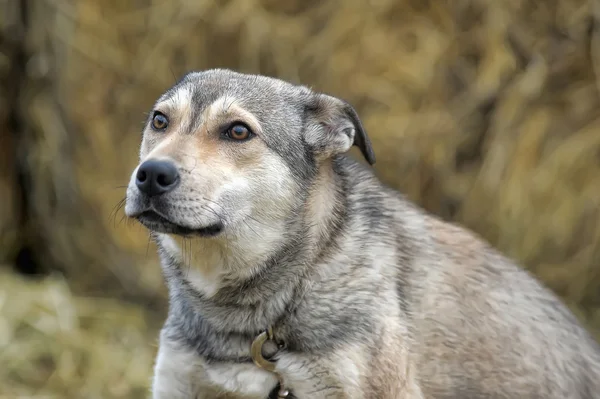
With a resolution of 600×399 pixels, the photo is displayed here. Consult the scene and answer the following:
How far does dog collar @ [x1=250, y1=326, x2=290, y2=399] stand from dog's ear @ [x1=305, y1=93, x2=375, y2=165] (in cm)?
81

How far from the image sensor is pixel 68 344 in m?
5.48

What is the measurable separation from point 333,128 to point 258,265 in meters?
0.69

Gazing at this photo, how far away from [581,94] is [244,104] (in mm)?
2952

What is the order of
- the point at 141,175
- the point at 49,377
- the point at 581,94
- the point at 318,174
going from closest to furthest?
1. the point at 141,175
2. the point at 318,174
3. the point at 49,377
4. the point at 581,94

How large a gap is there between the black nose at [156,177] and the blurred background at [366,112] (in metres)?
2.37

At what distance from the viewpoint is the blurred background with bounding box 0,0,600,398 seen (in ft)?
18.1

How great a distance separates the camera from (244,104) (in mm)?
3557

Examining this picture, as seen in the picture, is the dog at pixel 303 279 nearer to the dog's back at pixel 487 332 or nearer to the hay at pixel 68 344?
the dog's back at pixel 487 332

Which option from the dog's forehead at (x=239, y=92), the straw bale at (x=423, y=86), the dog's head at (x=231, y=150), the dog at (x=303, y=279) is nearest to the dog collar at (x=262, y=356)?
the dog at (x=303, y=279)

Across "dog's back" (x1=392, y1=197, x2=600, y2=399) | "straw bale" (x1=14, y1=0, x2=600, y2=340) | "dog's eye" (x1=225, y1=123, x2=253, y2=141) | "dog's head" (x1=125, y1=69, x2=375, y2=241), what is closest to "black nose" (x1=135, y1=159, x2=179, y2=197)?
"dog's head" (x1=125, y1=69, x2=375, y2=241)

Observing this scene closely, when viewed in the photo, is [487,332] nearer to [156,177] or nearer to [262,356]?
[262,356]

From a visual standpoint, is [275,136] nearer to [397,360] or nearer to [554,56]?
[397,360]

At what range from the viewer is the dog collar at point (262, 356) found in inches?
135

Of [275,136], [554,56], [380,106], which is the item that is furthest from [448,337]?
[554,56]
